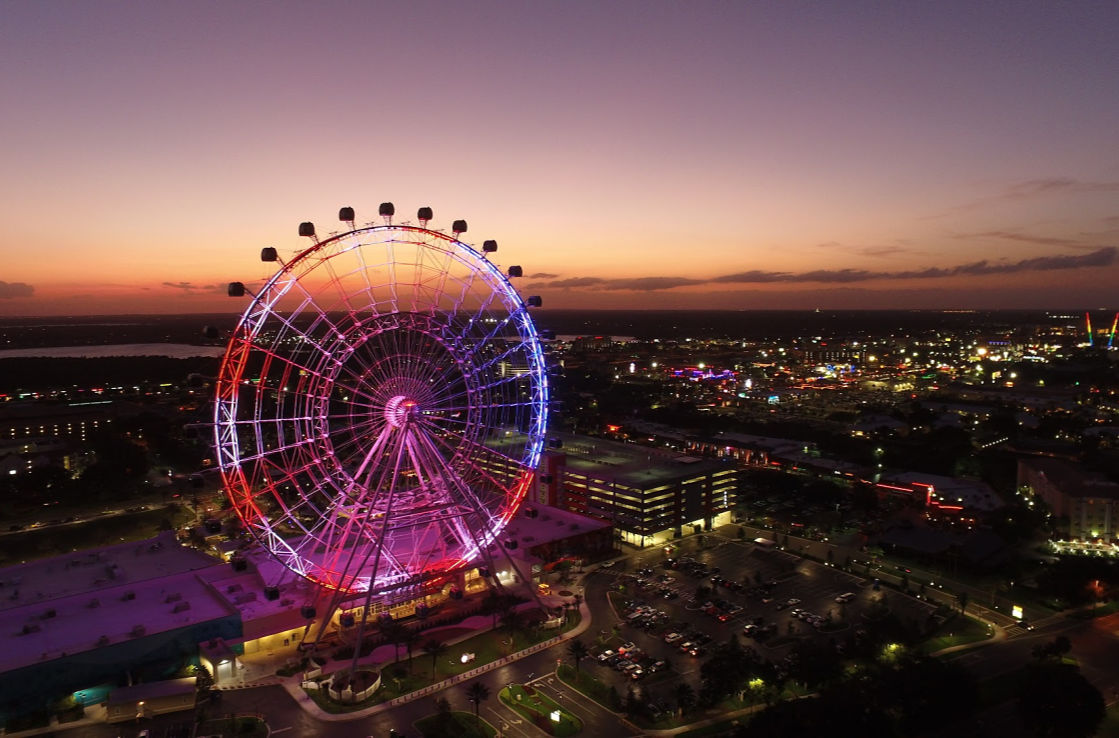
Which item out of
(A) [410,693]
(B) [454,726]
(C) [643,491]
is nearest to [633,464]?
(C) [643,491]

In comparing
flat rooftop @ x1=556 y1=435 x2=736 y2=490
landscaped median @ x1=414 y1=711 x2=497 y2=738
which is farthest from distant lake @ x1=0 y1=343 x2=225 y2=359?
landscaped median @ x1=414 y1=711 x2=497 y2=738

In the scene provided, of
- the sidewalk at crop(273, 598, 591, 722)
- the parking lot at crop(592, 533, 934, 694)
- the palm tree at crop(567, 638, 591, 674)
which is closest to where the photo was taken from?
the sidewalk at crop(273, 598, 591, 722)

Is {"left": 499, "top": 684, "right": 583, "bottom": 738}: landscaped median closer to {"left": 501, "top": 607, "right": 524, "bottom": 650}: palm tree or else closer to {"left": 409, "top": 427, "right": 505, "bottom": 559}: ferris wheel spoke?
{"left": 501, "top": 607, "right": 524, "bottom": 650}: palm tree

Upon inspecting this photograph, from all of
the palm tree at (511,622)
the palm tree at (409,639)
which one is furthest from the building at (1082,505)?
the palm tree at (409,639)

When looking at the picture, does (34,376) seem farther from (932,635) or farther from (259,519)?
(932,635)

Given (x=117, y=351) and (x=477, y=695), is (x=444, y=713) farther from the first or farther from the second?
(x=117, y=351)

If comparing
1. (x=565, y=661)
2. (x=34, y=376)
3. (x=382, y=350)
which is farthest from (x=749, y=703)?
(x=34, y=376)
